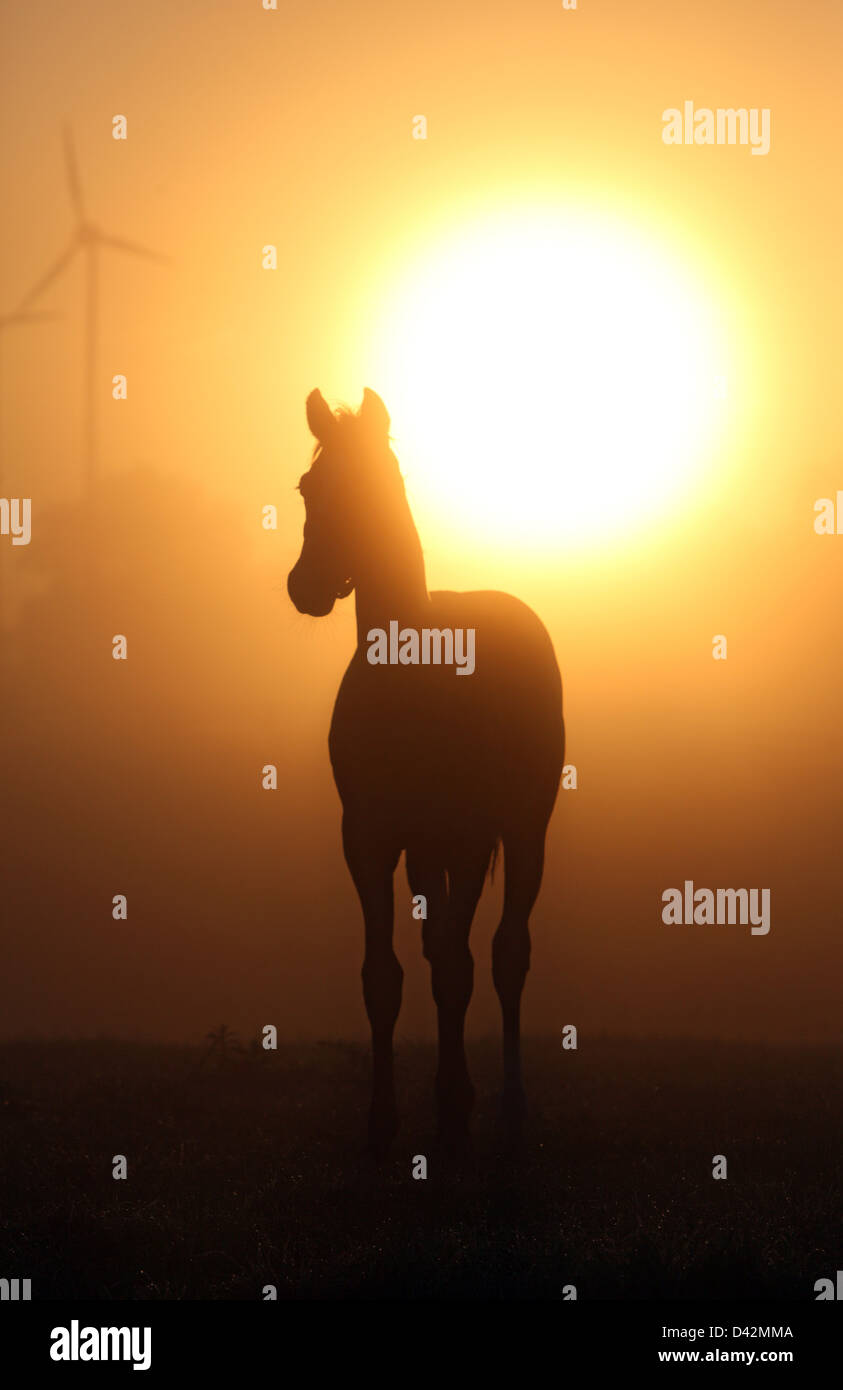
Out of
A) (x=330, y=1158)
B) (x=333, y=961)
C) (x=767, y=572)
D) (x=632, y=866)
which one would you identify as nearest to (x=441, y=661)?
(x=330, y=1158)

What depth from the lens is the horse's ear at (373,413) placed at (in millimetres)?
7496

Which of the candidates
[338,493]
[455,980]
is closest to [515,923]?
[455,980]

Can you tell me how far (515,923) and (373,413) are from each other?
3.58 m

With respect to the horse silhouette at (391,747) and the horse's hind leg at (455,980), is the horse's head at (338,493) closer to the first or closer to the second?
the horse silhouette at (391,747)

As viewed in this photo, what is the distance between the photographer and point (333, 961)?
12188 mm

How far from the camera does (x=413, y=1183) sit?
6828mm

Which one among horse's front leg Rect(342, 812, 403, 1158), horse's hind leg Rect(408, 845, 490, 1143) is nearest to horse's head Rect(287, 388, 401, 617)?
horse's front leg Rect(342, 812, 403, 1158)

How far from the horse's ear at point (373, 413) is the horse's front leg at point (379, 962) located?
2.33m

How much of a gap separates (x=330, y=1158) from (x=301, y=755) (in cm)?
751

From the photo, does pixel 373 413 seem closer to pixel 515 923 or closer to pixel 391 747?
pixel 391 747

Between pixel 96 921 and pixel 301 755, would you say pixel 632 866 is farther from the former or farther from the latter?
pixel 96 921

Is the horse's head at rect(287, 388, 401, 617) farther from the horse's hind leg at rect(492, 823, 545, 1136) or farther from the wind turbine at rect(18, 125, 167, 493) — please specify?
the wind turbine at rect(18, 125, 167, 493)

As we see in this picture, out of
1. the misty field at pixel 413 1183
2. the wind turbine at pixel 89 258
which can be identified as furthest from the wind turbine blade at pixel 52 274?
the misty field at pixel 413 1183

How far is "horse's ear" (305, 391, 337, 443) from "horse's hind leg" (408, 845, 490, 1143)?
2618mm
